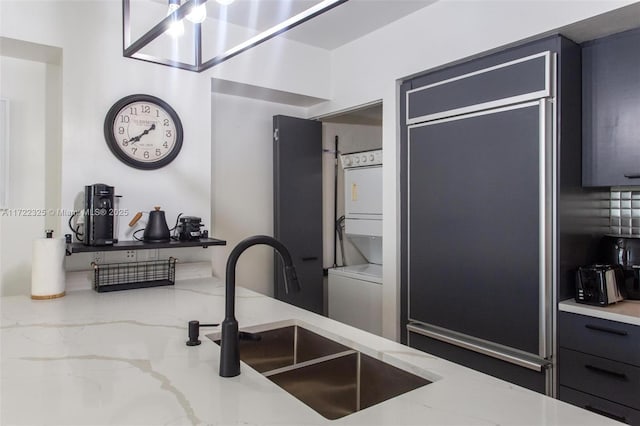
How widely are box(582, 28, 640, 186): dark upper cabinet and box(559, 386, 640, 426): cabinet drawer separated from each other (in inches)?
39.2

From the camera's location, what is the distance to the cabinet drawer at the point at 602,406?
1.71 m

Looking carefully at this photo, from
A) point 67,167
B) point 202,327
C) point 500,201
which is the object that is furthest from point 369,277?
point 67,167

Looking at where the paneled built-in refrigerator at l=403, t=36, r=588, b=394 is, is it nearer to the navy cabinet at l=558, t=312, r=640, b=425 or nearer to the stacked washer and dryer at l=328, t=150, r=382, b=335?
the navy cabinet at l=558, t=312, r=640, b=425

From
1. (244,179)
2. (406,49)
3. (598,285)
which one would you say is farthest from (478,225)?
(244,179)

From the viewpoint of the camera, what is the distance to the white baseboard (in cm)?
207

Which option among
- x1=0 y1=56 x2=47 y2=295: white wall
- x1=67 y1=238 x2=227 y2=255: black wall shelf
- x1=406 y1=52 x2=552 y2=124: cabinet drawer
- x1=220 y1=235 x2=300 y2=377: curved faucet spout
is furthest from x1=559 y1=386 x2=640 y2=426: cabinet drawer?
x1=0 y1=56 x2=47 y2=295: white wall

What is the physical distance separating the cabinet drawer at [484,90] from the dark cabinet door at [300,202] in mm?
1035

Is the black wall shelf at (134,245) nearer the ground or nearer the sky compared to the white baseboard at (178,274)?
nearer the sky

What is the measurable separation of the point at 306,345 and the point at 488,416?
0.81 m

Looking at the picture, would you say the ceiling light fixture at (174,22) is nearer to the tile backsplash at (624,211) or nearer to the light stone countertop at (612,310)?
the light stone countertop at (612,310)

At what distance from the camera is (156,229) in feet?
7.30

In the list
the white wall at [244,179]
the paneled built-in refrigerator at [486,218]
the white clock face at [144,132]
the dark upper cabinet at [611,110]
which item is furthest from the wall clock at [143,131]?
the dark upper cabinet at [611,110]

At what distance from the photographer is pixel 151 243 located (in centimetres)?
216

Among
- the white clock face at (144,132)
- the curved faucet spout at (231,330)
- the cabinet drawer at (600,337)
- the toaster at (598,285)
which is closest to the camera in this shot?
the curved faucet spout at (231,330)
